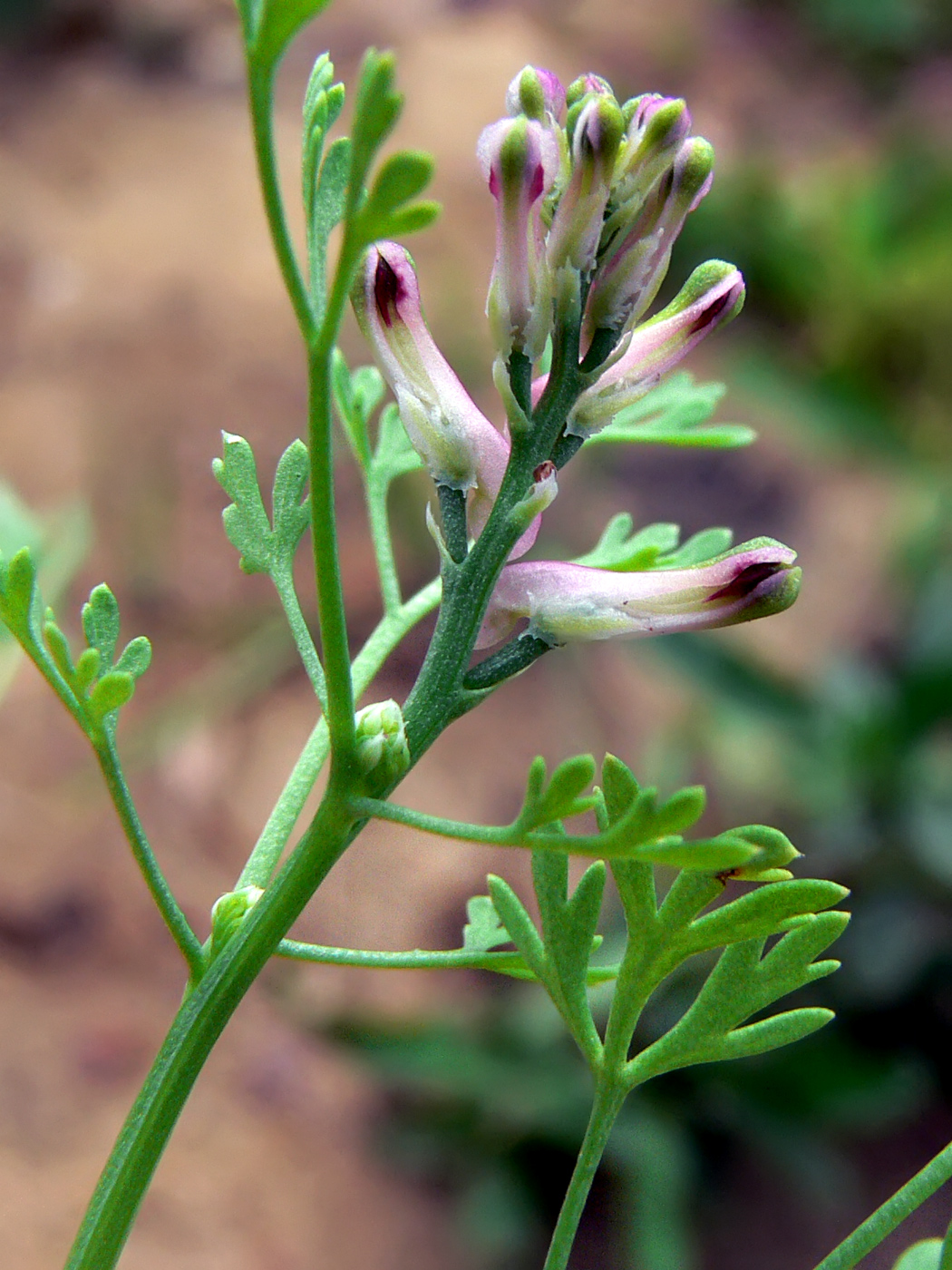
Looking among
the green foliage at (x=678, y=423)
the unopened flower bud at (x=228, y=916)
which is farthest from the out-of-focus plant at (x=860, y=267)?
the unopened flower bud at (x=228, y=916)

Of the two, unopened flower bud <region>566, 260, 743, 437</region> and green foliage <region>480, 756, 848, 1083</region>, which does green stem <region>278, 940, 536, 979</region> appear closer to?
green foliage <region>480, 756, 848, 1083</region>

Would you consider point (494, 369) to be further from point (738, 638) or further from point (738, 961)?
point (738, 638)

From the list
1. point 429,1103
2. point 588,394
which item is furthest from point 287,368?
point 588,394

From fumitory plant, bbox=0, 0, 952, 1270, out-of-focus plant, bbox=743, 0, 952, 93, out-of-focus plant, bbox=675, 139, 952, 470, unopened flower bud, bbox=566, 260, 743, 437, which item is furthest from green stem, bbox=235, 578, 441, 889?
out-of-focus plant, bbox=743, 0, 952, 93

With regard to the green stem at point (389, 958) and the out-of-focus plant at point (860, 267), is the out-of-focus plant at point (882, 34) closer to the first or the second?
the out-of-focus plant at point (860, 267)

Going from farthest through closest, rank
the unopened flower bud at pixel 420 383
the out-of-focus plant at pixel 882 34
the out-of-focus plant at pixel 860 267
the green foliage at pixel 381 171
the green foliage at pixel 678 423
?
the out-of-focus plant at pixel 882 34, the out-of-focus plant at pixel 860 267, the green foliage at pixel 678 423, the unopened flower bud at pixel 420 383, the green foliage at pixel 381 171

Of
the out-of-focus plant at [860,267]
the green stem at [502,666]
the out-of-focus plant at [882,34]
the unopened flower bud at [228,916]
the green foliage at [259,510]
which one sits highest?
the out-of-focus plant at [882,34]

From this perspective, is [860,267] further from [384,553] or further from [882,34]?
[384,553]
